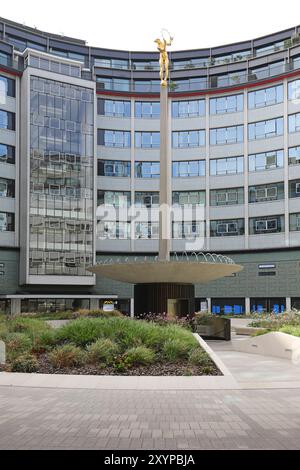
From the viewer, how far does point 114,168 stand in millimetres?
56531

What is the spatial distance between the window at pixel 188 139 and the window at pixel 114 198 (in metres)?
7.66

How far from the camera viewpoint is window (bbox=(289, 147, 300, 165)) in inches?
2024

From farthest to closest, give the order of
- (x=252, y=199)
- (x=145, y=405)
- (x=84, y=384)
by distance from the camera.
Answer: (x=252, y=199) → (x=84, y=384) → (x=145, y=405)

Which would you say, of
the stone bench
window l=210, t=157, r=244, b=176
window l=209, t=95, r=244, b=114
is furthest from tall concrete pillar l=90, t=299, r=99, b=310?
the stone bench

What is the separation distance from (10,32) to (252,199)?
30295 mm

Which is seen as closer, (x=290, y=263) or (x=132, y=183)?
(x=290, y=263)

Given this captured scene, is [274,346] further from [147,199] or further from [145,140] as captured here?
[145,140]

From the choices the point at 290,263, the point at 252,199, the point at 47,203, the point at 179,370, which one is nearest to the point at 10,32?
the point at 47,203

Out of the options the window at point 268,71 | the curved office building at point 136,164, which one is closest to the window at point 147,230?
the curved office building at point 136,164

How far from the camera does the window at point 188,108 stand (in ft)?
186

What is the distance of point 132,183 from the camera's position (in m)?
56.6

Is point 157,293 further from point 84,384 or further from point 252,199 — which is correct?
point 252,199

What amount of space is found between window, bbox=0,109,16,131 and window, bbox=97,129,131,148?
981 centimetres

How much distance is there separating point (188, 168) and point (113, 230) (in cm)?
1046
